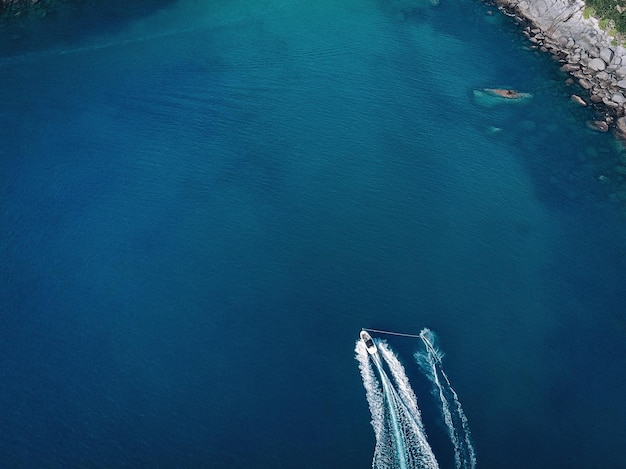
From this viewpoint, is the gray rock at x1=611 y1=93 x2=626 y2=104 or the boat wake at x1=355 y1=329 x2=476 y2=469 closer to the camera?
the boat wake at x1=355 y1=329 x2=476 y2=469

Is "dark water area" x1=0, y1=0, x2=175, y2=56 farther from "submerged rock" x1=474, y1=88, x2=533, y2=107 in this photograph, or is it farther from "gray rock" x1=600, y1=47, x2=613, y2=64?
"gray rock" x1=600, y1=47, x2=613, y2=64

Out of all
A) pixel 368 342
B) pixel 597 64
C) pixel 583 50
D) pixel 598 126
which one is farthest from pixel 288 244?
pixel 583 50

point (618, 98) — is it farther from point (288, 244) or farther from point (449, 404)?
point (449, 404)

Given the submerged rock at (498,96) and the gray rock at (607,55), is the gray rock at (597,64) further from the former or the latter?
the submerged rock at (498,96)

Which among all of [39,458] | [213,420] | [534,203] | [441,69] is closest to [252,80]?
[441,69]

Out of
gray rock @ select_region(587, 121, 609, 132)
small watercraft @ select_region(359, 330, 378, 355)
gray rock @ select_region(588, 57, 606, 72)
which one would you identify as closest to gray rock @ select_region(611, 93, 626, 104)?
gray rock @ select_region(587, 121, 609, 132)

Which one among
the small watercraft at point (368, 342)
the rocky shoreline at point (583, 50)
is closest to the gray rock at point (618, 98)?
the rocky shoreline at point (583, 50)
